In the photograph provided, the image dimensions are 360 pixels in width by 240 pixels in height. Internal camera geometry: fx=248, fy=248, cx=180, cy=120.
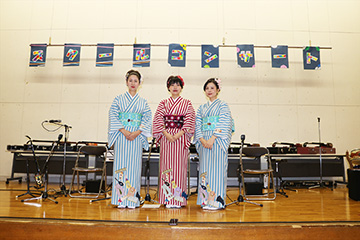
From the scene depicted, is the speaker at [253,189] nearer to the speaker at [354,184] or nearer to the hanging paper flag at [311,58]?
the speaker at [354,184]

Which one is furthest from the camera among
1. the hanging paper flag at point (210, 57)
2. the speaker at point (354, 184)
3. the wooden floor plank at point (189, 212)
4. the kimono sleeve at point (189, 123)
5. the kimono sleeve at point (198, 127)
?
the hanging paper flag at point (210, 57)

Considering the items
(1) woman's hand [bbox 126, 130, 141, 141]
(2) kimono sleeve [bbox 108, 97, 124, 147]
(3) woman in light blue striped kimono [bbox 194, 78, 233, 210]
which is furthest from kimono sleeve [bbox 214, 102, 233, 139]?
(2) kimono sleeve [bbox 108, 97, 124, 147]

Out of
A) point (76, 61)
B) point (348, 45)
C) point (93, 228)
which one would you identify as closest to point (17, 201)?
point (93, 228)

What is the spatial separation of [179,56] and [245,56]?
1753mm

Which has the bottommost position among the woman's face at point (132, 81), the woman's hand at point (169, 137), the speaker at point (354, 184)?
the speaker at point (354, 184)

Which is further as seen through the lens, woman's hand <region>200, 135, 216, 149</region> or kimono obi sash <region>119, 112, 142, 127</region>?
kimono obi sash <region>119, 112, 142, 127</region>

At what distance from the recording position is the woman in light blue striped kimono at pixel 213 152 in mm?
3492

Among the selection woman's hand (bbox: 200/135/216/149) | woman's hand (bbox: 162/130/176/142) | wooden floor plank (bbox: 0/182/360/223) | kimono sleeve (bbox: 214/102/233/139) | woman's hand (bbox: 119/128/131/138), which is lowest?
wooden floor plank (bbox: 0/182/360/223)

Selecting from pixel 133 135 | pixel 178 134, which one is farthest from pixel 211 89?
pixel 133 135

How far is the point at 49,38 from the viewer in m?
7.30

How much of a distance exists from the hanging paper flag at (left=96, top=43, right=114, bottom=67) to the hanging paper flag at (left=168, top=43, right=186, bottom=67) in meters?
1.60

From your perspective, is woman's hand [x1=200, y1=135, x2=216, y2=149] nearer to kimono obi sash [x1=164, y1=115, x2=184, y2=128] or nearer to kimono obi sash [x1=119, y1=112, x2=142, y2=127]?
kimono obi sash [x1=164, y1=115, x2=184, y2=128]

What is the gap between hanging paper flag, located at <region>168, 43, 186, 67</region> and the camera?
654 cm

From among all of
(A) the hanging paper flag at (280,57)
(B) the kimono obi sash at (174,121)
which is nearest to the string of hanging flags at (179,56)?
(A) the hanging paper flag at (280,57)
